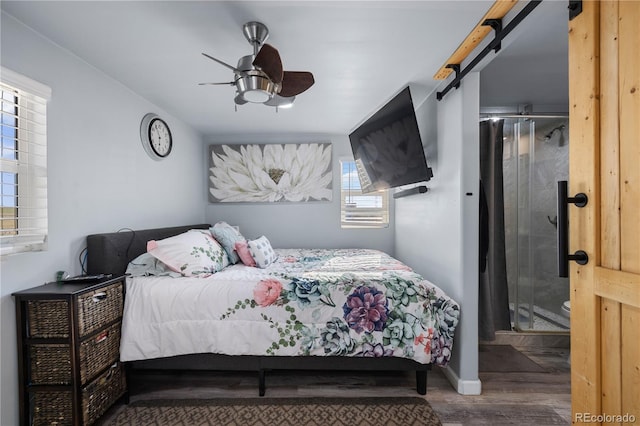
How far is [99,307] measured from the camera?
5.54 feet

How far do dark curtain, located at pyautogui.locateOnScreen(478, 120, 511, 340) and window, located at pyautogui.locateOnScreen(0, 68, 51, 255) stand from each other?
125 inches

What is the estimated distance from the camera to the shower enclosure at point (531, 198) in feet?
9.38

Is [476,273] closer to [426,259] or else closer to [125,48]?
[426,259]

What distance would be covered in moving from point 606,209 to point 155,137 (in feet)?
10.7

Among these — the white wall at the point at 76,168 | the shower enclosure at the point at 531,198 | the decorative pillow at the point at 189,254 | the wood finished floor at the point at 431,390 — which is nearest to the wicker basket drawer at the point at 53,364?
the white wall at the point at 76,168

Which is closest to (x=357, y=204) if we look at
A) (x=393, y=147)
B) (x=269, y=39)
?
(x=393, y=147)

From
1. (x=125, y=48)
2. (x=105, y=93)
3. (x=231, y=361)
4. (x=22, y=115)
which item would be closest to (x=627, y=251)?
(x=231, y=361)

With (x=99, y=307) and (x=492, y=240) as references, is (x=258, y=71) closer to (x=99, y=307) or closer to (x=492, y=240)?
(x=99, y=307)

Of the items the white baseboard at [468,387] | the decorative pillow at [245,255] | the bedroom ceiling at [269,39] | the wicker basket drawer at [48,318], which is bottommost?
the white baseboard at [468,387]

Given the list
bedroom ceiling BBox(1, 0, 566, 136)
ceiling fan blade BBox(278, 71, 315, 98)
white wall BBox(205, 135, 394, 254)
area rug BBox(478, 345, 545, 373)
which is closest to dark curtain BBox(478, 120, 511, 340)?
area rug BBox(478, 345, 545, 373)

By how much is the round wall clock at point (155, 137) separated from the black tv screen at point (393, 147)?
198cm

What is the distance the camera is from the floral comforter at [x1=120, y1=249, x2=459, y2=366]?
1.91m

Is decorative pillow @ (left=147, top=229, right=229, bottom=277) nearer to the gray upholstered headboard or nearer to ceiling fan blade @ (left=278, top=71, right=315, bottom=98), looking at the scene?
the gray upholstered headboard

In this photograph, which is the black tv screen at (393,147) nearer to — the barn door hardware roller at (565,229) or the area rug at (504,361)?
the barn door hardware roller at (565,229)
